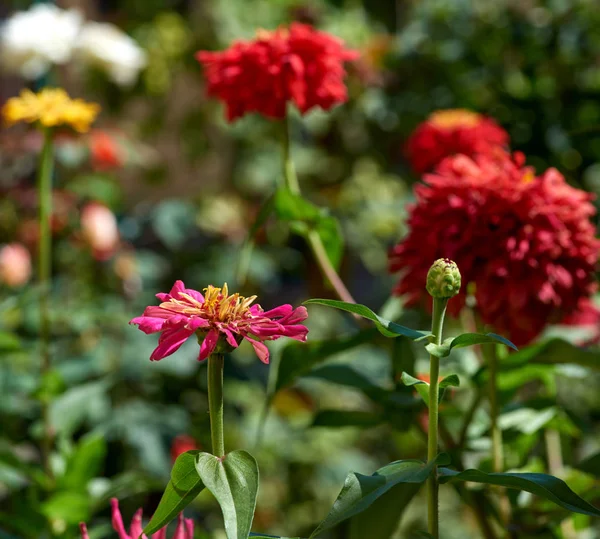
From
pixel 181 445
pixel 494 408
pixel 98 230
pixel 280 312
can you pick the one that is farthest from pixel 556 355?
pixel 98 230

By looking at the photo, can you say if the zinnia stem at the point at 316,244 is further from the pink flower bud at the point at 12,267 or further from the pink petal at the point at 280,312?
the pink flower bud at the point at 12,267

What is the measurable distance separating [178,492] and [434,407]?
12cm

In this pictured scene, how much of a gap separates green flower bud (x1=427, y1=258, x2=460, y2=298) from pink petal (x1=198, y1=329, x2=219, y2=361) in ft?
0.33

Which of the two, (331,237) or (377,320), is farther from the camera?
(331,237)

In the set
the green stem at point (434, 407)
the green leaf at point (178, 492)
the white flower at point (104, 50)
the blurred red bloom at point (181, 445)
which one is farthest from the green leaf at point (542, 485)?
the white flower at point (104, 50)

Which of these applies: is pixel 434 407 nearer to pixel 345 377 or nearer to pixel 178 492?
pixel 178 492

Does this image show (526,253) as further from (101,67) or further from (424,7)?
(424,7)

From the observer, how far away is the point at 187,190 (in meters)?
2.50

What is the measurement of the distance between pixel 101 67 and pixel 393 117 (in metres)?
0.62

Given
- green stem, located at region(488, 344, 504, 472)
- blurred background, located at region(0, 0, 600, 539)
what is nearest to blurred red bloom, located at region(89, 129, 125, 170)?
blurred background, located at region(0, 0, 600, 539)

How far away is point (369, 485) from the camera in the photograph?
1.22 feet

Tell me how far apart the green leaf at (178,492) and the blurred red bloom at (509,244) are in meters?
0.23

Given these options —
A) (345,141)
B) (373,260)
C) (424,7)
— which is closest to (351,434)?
(373,260)

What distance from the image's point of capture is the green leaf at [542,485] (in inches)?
14.6
